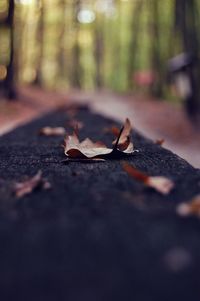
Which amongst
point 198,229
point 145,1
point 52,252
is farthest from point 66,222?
point 145,1

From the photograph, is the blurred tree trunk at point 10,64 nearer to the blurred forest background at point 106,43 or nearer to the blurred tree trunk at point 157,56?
the blurred forest background at point 106,43

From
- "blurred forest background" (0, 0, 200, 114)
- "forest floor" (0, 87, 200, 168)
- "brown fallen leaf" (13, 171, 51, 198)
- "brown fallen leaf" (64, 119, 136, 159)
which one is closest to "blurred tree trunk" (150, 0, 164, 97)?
"blurred forest background" (0, 0, 200, 114)

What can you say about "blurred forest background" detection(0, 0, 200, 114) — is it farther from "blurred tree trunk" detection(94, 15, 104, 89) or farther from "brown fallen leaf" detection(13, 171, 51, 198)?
"brown fallen leaf" detection(13, 171, 51, 198)

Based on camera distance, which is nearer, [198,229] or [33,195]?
[198,229]

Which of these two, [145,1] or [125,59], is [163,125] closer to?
[145,1]

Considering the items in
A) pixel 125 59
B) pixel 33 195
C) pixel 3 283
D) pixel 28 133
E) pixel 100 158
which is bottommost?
pixel 125 59

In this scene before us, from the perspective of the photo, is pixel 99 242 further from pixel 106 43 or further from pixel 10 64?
pixel 106 43
